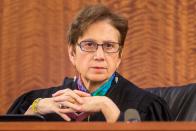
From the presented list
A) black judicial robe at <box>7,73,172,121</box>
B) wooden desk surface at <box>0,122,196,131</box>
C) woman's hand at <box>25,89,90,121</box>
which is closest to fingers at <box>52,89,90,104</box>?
woman's hand at <box>25,89,90,121</box>

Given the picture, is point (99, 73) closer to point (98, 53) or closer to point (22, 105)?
point (98, 53)

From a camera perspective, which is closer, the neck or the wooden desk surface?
the wooden desk surface

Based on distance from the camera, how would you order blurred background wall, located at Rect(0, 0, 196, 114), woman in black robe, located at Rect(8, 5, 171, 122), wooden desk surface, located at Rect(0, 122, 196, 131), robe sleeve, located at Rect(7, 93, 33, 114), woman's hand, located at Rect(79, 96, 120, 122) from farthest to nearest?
1. blurred background wall, located at Rect(0, 0, 196, 114)
2. robe sleeve, located at Rect(7, 93, 33, 114)
3. woman in black robe, located at Rect(8, 5, 171, 122)
4. woman's hand, located at Rect(79, 96, 120, 122)
5. wooden desk surface, located at Rect(0, 122, 196, 131)

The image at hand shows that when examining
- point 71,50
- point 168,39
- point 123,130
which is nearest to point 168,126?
point 123,130

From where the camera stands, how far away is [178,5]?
266 cm

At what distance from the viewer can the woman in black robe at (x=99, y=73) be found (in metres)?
1.67

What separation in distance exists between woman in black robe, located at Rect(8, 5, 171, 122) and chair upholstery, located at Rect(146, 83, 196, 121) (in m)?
0.07

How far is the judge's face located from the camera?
171cm

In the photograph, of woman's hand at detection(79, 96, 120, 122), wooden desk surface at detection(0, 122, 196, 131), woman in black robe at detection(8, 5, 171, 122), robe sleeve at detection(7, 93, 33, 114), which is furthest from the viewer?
robe sleeve at detection(7, 93, 33, 114)

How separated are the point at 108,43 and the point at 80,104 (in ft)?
0.97

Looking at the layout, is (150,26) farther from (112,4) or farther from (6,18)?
(6,18)

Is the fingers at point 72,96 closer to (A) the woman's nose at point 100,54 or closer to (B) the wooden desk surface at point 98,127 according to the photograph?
(A) the woman's nose at point 100,54

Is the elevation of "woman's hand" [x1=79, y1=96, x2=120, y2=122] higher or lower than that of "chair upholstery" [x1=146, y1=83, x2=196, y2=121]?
higher

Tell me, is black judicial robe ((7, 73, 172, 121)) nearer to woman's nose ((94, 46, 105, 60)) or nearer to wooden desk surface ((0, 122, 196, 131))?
woman's nose ((94, 46, 105, 60))
